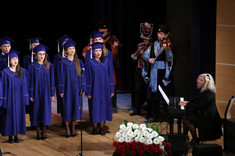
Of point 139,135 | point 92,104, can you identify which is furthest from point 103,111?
point 139,135

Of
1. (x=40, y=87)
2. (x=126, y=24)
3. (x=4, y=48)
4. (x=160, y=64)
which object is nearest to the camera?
(x=40, y=87)

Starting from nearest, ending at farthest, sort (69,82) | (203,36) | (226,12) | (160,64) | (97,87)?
1. (69,82)
2. (97,87)
3. (226,12)
4. (160,64)
5. (203,36)

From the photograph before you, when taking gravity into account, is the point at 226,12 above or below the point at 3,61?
above

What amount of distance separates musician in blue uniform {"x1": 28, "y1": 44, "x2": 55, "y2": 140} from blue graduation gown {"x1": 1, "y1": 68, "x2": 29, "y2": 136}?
0.16m

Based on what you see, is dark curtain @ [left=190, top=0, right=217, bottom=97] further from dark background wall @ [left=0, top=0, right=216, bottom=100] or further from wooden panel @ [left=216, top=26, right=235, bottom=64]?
wooden panel @ [left=216, top=26, right=235, bottom=64]

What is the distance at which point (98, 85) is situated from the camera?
25.3ft

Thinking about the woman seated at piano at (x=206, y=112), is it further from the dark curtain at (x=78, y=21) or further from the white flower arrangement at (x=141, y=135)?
the dark curtain at (x=78, y=21)

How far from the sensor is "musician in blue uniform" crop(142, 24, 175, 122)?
27.7 ft

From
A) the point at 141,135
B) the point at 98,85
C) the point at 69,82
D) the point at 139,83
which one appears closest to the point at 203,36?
the point at 139,83

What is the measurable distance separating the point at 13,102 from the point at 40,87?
527 millimetres

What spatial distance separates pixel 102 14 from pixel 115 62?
8.24ft

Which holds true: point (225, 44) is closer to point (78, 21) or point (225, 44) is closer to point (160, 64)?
point (160, 64)

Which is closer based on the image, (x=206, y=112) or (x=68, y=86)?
(x=206, y=112)

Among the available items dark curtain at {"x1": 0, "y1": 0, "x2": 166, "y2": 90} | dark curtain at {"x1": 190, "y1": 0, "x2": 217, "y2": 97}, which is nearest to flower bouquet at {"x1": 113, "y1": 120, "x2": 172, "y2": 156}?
dark curtain at {"x1": 190, "y1": 0, "x2": 217, "y2": 97}
